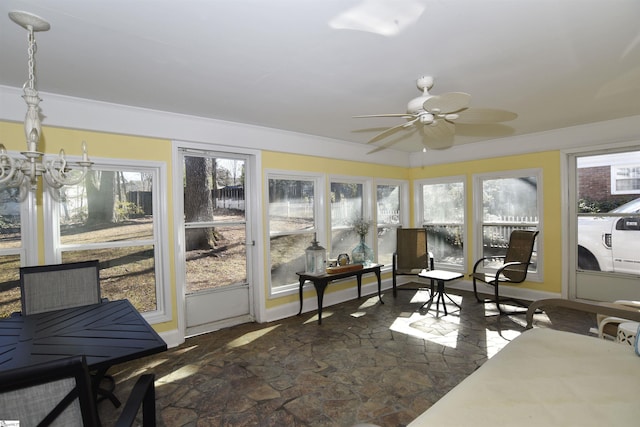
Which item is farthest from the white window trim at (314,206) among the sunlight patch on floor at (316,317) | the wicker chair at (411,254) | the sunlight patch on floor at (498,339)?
the sunlight patch on floor at (498,339)

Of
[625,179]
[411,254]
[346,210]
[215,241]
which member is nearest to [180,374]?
[215,241]

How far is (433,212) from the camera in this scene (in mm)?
6094

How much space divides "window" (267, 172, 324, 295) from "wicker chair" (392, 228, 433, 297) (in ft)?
4.84

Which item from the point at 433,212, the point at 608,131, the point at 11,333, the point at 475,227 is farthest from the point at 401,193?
the point at 11,333

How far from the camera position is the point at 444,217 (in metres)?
5.93

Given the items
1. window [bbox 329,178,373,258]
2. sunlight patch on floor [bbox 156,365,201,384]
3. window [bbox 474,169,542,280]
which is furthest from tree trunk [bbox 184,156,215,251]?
window [bbox 474,169,542,280]

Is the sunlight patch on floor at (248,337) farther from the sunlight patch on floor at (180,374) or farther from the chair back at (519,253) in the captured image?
the chair back at (519,253)

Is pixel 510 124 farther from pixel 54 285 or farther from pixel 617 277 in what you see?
pixel 54 285

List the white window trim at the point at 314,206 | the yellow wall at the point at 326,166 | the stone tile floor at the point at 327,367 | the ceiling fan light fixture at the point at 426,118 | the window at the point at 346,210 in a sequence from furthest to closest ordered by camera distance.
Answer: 1. the window at the point at 346,210
2. the white window trim at the point at 314,206
3. the yellow wall at the point at 326,166
4. the ceiling fan light fixture at the point at 426,118
5. the stone tile floor at the point at 327,367

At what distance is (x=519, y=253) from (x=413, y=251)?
150cm

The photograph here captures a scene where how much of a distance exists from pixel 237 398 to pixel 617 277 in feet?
16.3

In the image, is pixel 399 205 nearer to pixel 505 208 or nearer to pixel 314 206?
pixel 505 208

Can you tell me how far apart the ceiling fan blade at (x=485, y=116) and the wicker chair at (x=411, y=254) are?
2190 millimetres

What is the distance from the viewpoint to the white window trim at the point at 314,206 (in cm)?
425
